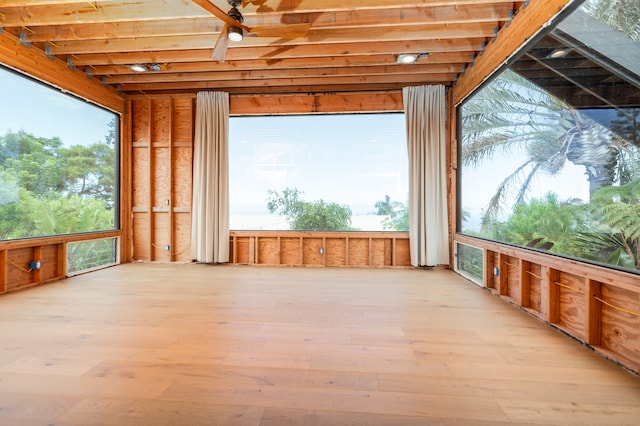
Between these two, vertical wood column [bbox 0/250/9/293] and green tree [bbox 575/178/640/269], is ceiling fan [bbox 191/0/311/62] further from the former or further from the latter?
vertical wood column [bbox 0/250/9/293]

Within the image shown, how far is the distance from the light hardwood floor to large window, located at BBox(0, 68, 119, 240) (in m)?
1.18

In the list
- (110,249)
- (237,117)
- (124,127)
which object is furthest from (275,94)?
(110,249)

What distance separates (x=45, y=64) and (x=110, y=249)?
2.84m

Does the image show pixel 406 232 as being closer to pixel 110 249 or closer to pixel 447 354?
pixel 447 354

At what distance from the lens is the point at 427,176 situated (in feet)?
15.1

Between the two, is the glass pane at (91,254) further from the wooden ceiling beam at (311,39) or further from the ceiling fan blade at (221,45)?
the ceiling fan blade at (221,45)

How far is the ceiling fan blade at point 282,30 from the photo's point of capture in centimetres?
275

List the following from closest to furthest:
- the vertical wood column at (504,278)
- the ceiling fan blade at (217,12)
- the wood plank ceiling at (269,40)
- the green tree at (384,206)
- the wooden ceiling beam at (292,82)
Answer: the ceiling fan blade at (217,12)
the wood plank ceiling at (269,40)
the vertical wood column at (504,278)
the wooden ceiling beam at (292,82)
the green tree at (384,206)

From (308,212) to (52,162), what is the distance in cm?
376

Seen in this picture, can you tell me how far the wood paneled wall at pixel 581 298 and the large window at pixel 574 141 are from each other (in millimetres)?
134

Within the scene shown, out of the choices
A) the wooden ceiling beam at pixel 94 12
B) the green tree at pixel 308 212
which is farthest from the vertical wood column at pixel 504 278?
the wooden ceiling beam at pixel 94 12

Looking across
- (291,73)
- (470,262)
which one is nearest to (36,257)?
(291,73)

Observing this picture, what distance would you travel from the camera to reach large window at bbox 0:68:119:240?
345 cm

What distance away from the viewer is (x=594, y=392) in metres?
1.54
